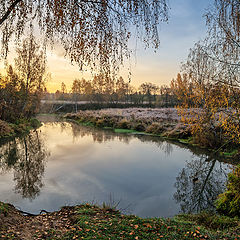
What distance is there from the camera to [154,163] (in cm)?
1049

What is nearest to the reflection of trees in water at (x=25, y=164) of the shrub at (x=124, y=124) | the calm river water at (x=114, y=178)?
the calm river water at (x=114, y=178)

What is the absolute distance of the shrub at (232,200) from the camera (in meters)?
5.32

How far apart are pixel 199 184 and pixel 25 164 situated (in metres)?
7.56

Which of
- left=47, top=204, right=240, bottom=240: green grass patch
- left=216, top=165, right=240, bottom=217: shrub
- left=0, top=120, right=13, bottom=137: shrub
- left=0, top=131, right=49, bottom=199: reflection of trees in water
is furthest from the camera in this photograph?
left=0, top=120, right=13, bottom=137: shrub

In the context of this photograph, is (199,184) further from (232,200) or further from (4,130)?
(4,130)

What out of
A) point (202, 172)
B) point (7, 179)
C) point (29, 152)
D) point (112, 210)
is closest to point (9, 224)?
point (112, 210)

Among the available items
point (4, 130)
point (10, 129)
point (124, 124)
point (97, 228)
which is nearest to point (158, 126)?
point (124, 124)

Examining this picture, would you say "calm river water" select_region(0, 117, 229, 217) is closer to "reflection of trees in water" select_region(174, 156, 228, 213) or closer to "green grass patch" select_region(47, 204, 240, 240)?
"reflection of trees in water" select_region(174, 156, 228, 213)

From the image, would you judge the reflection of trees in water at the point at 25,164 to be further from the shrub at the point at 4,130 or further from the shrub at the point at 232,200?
the shrub at the point at 232,200

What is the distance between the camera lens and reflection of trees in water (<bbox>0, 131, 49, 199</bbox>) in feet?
23.5

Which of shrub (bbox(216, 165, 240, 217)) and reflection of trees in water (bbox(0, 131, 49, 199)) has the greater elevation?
shrub (bbox(216, 165, 240, 217))

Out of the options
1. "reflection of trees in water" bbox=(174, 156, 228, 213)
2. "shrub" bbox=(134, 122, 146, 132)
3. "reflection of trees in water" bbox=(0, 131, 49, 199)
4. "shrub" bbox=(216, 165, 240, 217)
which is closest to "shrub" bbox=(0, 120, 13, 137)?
"reflection of trees in water" bbox=(0, 131, 49, 199)

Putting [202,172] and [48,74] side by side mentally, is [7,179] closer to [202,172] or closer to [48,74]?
[202,172]

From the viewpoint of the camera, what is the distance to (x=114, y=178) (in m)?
8.33
